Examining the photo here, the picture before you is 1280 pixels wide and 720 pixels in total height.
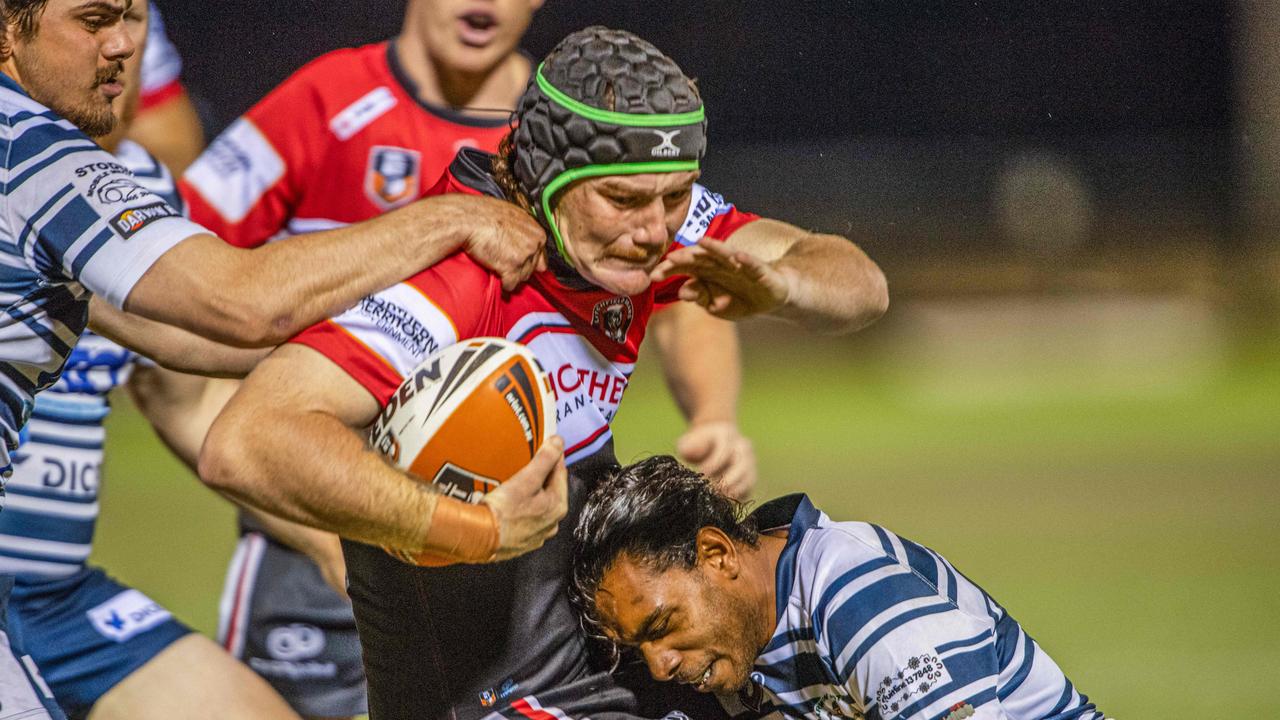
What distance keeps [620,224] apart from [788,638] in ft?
3.09

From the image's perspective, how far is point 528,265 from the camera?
9.77ft

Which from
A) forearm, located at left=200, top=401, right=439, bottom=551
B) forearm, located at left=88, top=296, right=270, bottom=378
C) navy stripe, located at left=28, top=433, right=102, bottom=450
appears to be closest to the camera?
forearm, located at left=200, top=401, right=439, bottom=551

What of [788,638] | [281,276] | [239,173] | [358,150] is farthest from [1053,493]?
[281,276]

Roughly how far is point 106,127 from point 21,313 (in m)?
0.50

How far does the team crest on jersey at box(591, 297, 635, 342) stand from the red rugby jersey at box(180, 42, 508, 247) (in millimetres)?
1578

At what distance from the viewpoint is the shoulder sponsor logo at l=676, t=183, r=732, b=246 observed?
3.36 m

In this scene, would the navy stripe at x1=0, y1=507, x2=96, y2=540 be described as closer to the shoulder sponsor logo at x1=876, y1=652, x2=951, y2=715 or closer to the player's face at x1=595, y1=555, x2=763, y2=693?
the player's face at x1=595, y1=555, x2=763, y2=693

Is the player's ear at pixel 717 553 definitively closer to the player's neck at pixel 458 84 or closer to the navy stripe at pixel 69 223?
the navy stripe at pixel 69 223

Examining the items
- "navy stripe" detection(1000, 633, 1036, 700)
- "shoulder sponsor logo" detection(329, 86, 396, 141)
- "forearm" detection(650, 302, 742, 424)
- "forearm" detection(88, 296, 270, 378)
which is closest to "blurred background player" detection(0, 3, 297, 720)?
"forearm" detection(88, 296, 270, 378)

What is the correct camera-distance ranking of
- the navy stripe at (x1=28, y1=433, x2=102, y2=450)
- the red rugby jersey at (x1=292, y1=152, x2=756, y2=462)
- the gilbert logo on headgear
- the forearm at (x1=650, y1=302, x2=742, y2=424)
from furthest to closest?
the forearm at (x1=650, y1=302, x2=742, y2=424), the navy stripe at (x1=28, y1=433, x2=102, y2=450), the gilbert logo on headgear, the red rugby jersey at (x1=292, y1=152, x2=756, y2=462)

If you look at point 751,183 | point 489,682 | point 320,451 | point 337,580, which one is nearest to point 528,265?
point 320,451

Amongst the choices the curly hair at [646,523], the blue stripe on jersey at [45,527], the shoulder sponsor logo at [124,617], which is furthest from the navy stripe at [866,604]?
the blue stripe on jersey at [45,527]

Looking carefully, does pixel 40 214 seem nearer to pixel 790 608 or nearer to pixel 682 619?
pixel 682 619

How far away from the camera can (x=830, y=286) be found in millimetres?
3334
